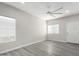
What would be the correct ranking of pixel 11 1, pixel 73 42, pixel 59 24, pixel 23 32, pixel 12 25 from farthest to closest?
1. pixel 59 24
2. pixel 73 42
3. pixel 23 32
4. pixel 12 25
5. pixel 11 1

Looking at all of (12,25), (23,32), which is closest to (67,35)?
(23,32)

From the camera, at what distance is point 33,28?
5.25m

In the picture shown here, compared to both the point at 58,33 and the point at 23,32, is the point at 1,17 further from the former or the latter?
the point at 58,33

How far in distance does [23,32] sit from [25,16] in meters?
1.24

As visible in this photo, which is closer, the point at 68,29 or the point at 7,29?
the point at 7,29

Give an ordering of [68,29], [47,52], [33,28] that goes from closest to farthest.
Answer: [47,52], [33,28], [68,29]

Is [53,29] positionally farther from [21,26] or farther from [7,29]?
[7,29]

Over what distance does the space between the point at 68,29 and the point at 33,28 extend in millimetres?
3362

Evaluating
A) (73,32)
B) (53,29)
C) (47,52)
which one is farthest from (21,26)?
(73,32)

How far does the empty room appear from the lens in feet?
10.1

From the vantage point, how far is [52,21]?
6.88m

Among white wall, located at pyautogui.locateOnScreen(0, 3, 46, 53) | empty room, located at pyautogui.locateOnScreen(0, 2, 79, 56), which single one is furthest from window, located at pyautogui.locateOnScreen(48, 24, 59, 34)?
white wall, located at pyautogui.locateOnScreen(0, 3, 46, 53)

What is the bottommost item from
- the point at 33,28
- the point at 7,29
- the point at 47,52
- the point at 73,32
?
the point at 47,52

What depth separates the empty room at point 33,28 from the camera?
10.1ft
